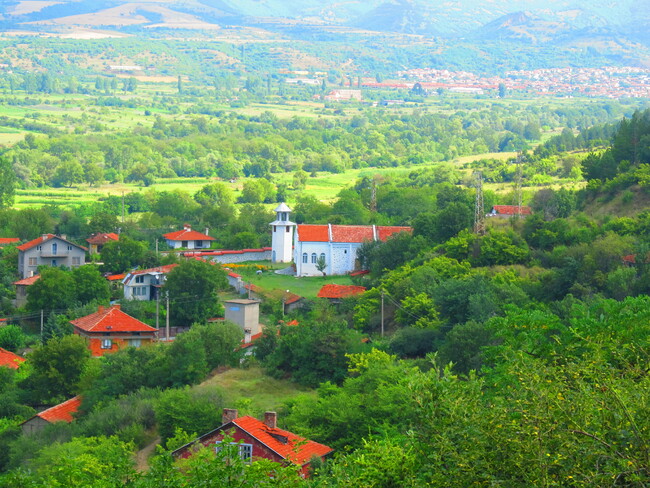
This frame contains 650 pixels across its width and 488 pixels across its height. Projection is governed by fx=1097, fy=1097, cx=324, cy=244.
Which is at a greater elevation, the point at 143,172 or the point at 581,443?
the point at 581,443

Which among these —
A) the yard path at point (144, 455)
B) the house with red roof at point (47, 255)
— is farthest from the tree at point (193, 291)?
the yard path at point (144, 455)

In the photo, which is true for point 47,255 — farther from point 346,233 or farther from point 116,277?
point 346,233

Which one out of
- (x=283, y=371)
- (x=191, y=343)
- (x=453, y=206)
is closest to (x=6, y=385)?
(x=191, y=343)

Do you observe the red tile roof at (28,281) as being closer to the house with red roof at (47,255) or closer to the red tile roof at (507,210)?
the house with red roof at (47,255)

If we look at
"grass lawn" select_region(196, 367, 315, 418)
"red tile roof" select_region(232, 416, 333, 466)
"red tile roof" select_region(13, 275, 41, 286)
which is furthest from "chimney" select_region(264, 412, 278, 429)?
"red tile roof" select_region(13, 275, 41, 286)

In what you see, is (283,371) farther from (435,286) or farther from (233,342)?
(435,286)

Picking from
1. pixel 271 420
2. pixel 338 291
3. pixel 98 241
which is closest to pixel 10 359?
pixel 338 291
